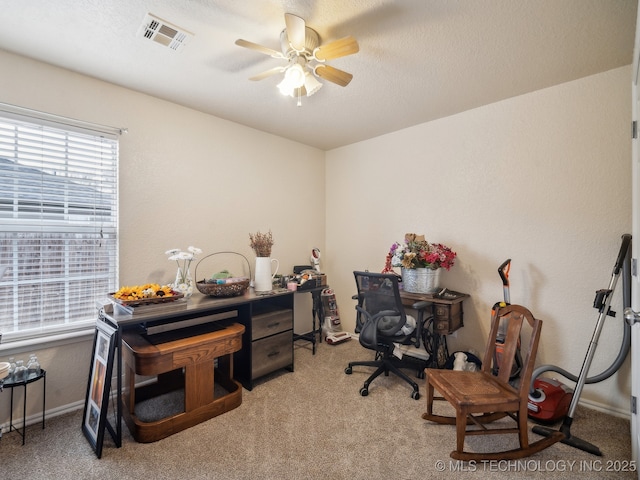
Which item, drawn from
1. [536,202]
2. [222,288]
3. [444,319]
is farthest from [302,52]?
[444,319]

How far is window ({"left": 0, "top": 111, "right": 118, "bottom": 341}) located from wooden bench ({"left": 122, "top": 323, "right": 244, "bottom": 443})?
0.56 metres

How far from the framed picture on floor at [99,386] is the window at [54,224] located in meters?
0.44

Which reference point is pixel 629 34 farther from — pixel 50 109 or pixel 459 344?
pixel 50 109

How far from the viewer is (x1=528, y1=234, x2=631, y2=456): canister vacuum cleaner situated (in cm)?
197

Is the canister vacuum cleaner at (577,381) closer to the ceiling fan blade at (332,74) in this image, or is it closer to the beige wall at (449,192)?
the beige wall at (449,192)

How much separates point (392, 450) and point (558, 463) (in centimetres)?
95

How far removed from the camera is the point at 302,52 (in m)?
1.86

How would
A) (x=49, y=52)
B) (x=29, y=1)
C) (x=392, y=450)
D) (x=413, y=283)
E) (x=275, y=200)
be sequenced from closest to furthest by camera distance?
1. (x=29, y=1)
2. (x=392, y=450)
3. (x=49, y=52)
4. (x=413, y=283)
5. (x=275, y=200)

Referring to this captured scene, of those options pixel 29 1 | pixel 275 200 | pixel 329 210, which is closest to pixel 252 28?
pixel 29 1

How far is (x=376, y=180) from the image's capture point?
12.3 ft

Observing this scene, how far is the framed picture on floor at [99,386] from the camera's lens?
1834mm

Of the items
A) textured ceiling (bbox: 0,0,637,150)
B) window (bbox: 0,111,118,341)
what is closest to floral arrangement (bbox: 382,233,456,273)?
textured ceiling (bbox: 0,0,637,150)

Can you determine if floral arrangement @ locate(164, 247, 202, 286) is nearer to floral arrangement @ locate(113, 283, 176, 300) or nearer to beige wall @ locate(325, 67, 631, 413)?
floral arrangement @ locate(113, 283, 176, 300)

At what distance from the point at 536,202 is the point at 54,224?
3.85 m
